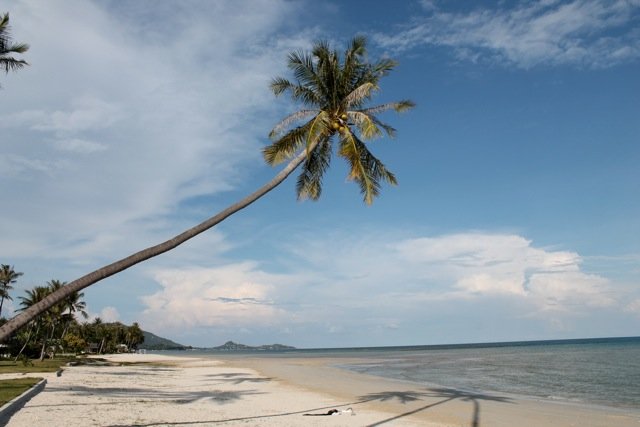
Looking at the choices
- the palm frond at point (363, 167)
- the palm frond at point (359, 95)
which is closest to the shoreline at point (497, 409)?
the palm frond at point (363, 167)

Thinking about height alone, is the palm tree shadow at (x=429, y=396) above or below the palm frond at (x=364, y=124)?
below

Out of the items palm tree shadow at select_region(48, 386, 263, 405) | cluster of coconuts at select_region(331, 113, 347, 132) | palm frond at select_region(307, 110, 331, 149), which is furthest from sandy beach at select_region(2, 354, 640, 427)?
cluster of coconuts at select_region(331, 113, 347, 132)

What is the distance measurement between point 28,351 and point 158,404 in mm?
43705

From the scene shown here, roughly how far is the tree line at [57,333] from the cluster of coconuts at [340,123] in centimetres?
1165

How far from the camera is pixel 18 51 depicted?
1418 centimetres

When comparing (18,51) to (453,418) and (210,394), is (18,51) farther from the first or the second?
(453,418)

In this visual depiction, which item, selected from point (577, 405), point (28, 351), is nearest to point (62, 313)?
point (28, 351)

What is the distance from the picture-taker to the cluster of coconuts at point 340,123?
1259cm

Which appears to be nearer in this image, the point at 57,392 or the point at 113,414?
the point at 113,414

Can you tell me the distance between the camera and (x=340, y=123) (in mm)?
12680

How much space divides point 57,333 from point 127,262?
82101 millimetres

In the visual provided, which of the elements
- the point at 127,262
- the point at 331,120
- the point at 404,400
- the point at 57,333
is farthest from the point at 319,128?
the point at 57,333

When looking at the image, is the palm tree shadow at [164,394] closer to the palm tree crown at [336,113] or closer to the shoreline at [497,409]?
the shoreline at [497,409]

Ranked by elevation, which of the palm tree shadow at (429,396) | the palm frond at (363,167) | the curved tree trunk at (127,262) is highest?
the palm frond at (363,167)
